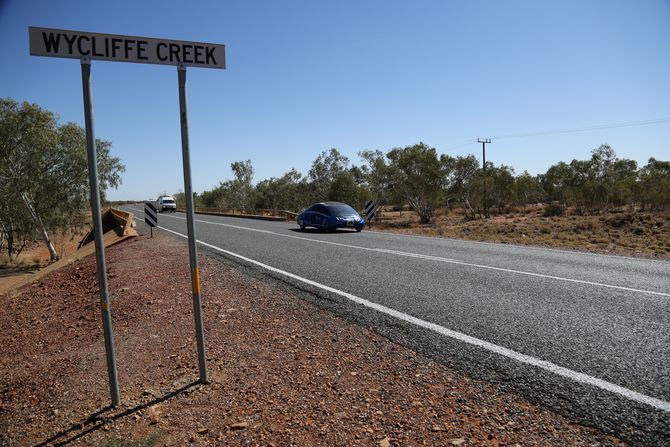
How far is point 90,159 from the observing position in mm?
2859

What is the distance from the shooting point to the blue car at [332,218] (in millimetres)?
17438

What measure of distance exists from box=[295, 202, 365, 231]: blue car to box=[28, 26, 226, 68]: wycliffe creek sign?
14.3 m

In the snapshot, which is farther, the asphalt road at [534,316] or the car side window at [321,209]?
the car side window at [321,209]

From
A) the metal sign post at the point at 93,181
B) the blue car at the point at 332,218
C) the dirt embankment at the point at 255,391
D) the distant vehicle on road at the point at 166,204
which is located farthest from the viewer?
the distant vehicle on road at the point at 166,204

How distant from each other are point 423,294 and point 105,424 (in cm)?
424

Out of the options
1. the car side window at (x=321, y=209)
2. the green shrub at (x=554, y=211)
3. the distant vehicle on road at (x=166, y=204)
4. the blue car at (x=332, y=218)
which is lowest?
the green shrub at (x=554, y=211)

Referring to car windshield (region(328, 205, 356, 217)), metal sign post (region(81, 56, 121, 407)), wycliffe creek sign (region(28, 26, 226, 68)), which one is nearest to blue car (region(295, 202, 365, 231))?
car windshield (region(328, 205, 356, 217))

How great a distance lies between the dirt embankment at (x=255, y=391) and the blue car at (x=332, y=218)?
11662 mm

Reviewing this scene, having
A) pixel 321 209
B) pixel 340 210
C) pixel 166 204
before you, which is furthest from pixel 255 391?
pixel 166 204

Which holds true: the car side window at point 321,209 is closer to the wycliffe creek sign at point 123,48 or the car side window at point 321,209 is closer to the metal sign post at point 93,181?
the wycliffe creek sign at point 123,48

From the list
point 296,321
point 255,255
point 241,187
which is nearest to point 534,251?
point 255,255

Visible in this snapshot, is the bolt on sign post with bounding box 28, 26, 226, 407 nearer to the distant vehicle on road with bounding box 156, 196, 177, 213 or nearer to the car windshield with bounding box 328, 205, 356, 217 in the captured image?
the car windshield with bounding box 328, 205, 356, 217

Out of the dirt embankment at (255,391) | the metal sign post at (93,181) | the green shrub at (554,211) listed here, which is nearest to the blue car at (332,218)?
the dirt embankment at (255,391)

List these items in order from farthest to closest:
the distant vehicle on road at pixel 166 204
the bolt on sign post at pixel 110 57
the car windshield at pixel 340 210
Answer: the distant vehicle on road at pixel 166 204, the car windshield at pixel 340 210, the bolt on sign post at pixel 110 57
